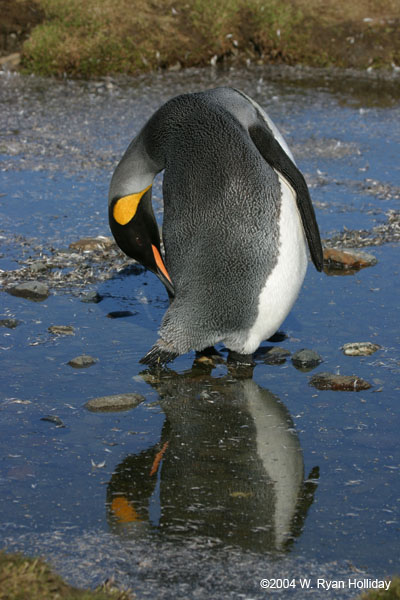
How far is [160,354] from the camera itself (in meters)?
4.20

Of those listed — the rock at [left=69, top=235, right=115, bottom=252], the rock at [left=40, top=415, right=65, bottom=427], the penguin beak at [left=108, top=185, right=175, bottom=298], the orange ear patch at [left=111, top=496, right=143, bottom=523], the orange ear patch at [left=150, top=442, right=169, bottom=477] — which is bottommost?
the rock at [left=69, top=235, right=115, bottom=252]

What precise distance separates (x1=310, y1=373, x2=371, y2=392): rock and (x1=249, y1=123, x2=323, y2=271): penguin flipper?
23.1 inches

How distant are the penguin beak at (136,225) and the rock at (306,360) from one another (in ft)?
2.66

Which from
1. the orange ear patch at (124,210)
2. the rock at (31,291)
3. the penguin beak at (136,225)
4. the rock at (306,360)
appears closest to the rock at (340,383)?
the rock at (306,360)

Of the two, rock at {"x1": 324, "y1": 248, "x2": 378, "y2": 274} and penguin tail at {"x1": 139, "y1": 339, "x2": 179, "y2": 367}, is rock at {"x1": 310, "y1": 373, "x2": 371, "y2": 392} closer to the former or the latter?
penguin tail at {"x1": 139, "y1": 339, "x2": 179, "y2": 367}

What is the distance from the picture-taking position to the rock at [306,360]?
Answer: 170 inches

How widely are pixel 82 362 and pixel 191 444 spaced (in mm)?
967

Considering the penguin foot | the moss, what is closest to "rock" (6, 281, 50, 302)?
the penguin foot

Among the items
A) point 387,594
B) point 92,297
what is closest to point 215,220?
point 92,297

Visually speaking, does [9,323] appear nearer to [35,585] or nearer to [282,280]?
[282,280]

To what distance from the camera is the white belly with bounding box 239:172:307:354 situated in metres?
4.25

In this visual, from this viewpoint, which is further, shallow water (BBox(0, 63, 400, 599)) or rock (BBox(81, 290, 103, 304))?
rock (BBox(81, 290, 103, 304))

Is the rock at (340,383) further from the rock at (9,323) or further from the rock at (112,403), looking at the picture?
the rock at (9,323)

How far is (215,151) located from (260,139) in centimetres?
23
